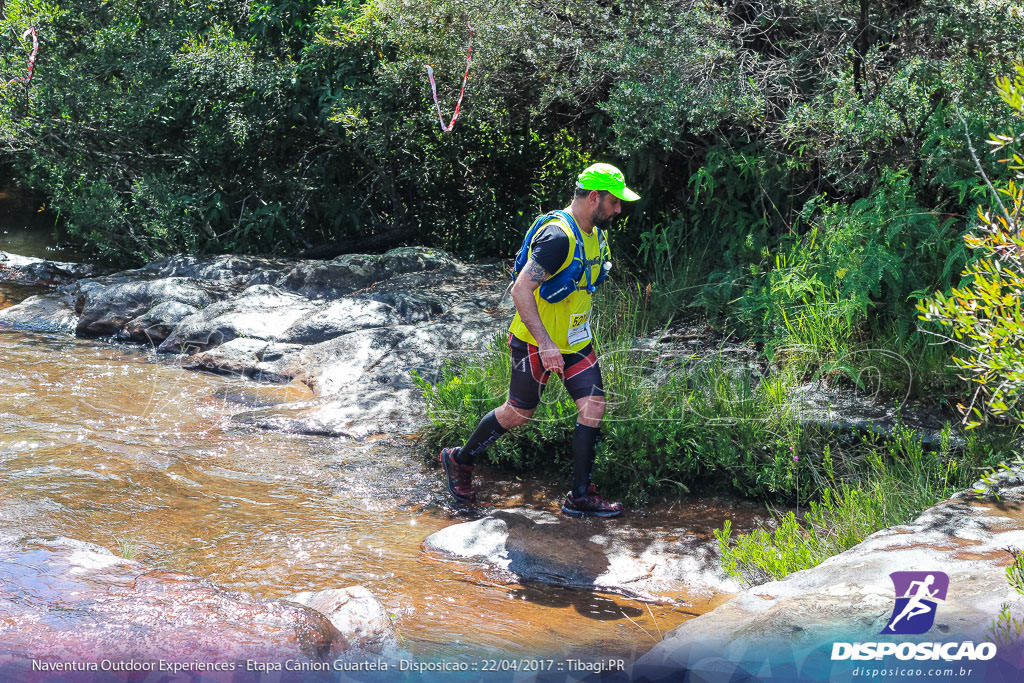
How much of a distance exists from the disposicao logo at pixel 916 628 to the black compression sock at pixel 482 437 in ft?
8.31

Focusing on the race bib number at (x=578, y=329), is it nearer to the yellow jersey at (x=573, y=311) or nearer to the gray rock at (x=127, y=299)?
the yellow jersey at (x=573, y=311)

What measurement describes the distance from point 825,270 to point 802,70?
85.2 inches

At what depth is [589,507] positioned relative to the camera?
5434mm

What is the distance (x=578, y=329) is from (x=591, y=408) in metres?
0.44

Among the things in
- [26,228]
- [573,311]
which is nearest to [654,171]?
[573,311]

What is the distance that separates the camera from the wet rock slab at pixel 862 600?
126 inches

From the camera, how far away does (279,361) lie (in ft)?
29.4

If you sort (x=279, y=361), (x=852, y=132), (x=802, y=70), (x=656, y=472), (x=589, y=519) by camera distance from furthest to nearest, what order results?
1. (x=279, y=361)
2. (x=802, y=70)
3. (x=852, y=132)
4. (x=656, y=472)
5. (x=589, y=519)

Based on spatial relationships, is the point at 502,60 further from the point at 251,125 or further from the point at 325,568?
A: the point at 325,568

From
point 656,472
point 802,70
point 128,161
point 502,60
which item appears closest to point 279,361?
point 502,60

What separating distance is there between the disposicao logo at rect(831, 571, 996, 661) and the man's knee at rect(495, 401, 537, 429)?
235 centimetres

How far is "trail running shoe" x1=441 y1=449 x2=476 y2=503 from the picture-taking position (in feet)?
18.8

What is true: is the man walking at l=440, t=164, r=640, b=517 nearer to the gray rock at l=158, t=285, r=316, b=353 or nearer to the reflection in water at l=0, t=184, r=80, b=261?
the gray rock at l=158, t=285, r=316, b=353

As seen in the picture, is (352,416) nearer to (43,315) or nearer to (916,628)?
(916,628)
